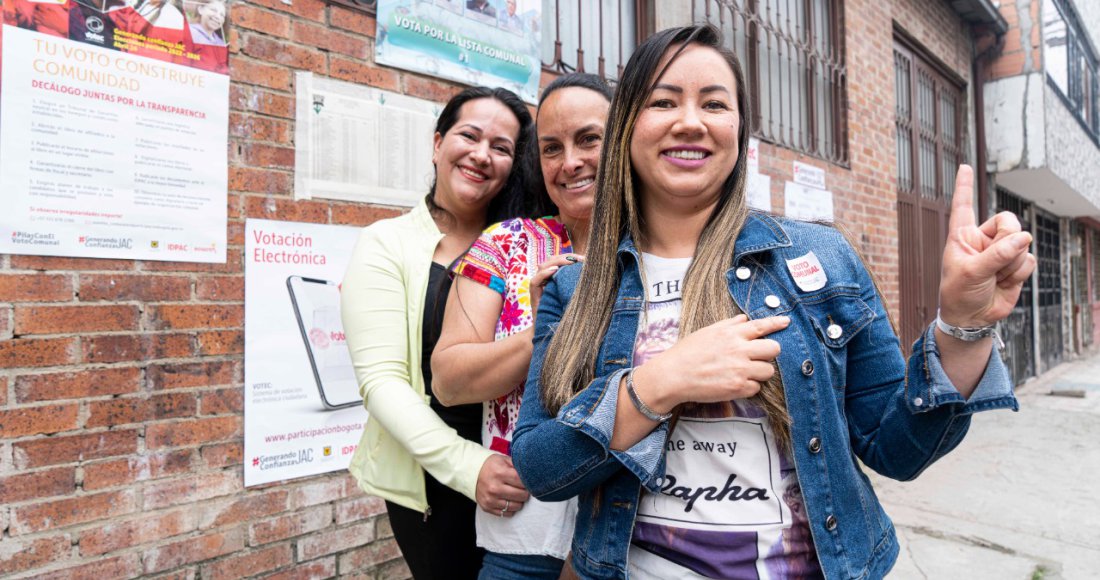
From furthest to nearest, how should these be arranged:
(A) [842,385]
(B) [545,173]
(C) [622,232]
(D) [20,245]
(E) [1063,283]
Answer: (E) [1063,283]
(D) [20,245]
(B) [545,173]
(C) [622,232]
(A) [842,385]

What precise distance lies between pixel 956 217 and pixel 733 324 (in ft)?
1.23

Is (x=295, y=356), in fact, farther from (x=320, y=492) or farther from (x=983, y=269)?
(x=983, y=269)

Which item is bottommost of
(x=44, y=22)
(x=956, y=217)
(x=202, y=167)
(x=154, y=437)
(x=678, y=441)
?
(x=154, y=437)

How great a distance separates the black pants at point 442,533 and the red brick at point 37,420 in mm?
1120

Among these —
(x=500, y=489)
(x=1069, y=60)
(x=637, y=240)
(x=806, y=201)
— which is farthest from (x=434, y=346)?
(x=1069, y=60)

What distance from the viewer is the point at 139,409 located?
7.14 feet

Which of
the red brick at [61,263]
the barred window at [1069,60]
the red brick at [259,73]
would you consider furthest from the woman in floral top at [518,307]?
the barred window at [1069,60]

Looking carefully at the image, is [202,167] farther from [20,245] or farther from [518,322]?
[518,322]

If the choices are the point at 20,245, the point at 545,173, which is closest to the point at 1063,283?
the point at 545,173

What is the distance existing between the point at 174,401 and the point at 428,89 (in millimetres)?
1637

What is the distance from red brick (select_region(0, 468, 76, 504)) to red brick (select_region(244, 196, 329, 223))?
1.01 metres

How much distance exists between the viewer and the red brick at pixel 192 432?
2209mm

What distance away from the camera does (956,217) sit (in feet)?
3.35

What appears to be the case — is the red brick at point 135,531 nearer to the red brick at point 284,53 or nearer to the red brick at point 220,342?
the red brick at point 220,342
